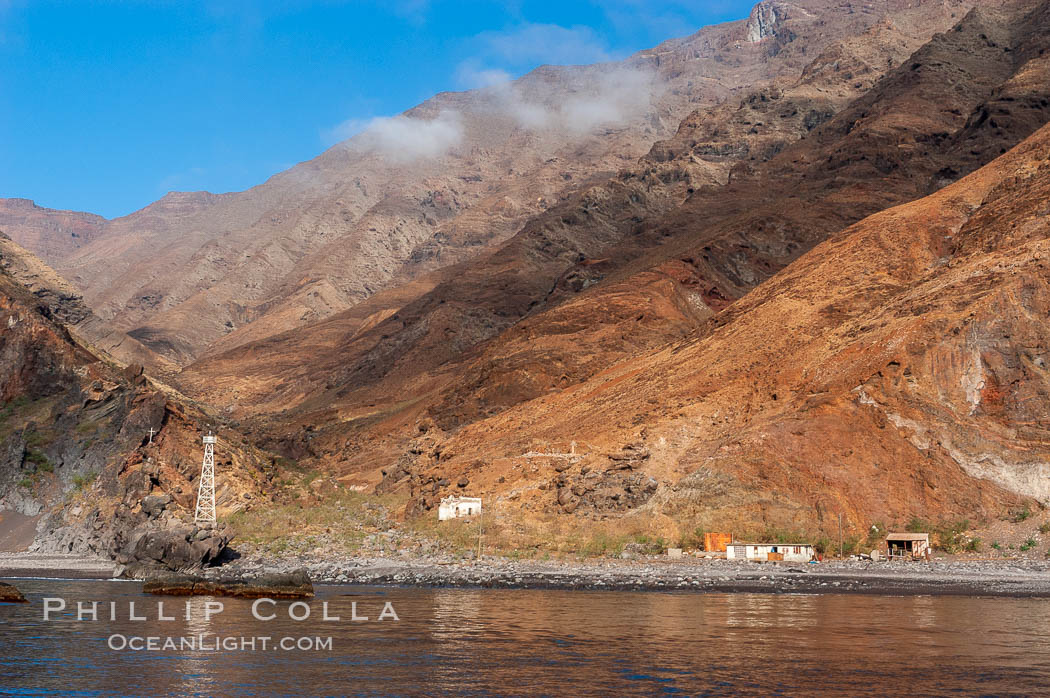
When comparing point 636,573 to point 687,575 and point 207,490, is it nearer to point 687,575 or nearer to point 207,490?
point 687,575

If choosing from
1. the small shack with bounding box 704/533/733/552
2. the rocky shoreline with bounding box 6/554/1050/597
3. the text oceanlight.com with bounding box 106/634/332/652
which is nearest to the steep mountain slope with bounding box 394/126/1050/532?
the small shack with bounding box 704/533/733/552

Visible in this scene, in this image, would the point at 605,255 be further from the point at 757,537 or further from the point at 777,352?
the point at 757,537

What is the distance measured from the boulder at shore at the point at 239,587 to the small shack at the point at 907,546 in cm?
3858

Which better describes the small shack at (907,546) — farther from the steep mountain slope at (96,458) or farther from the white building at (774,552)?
the steep mountain slope at (96,458)

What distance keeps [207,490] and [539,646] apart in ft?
157

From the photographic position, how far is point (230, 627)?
150 ft

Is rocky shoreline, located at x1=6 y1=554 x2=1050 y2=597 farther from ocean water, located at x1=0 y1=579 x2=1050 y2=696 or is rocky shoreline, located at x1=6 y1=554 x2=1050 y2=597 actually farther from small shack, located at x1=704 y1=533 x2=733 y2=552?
ocean water, located at x1=0 y1=579 x2=1050 y2=696

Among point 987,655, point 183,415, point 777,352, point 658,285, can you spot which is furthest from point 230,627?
point 658,285

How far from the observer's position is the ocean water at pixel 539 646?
32594 millimetres

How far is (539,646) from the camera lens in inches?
1585

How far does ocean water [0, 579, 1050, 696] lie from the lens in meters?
32.6

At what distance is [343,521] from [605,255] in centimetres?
10449

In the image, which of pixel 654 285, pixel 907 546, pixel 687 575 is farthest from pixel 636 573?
pixel 654 285

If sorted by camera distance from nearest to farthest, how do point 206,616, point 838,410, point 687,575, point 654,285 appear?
point 206,616
point 687,575
point 838,410
point 654,285
